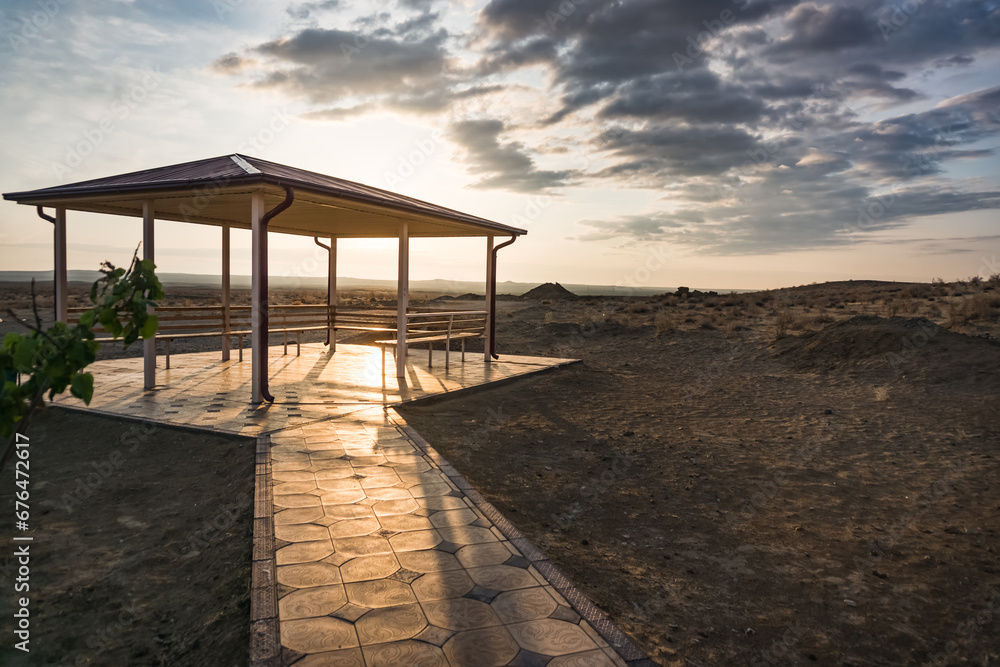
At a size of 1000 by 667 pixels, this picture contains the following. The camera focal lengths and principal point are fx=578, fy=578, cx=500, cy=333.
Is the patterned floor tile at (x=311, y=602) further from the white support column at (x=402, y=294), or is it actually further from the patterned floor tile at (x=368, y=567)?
the white support column at (x=402, y=294)

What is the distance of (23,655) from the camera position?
2.94 m

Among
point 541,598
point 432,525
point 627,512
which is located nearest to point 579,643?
point 541,598

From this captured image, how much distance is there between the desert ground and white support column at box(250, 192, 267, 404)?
1857 millimetres

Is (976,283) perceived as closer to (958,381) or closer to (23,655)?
(958,381)

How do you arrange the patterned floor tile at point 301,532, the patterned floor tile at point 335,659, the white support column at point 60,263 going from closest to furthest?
1. the patterned floor tile at point 335,659
2. the patterned floor tile at point 301,532
3. the white support column at point 60,263

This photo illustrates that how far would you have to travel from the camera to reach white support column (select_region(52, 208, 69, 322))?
862cm

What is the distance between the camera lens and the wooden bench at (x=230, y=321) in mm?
9055

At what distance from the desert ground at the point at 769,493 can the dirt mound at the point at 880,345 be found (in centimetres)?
6

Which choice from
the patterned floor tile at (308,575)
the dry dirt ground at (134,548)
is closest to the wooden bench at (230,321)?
the dry dirt ground at (134,548)

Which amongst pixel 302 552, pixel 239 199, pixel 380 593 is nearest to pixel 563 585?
pixel 380 593

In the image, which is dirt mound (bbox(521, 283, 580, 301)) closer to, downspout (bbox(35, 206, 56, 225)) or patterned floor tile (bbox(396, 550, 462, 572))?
downspout (bbox(35, 206, 56, 225))

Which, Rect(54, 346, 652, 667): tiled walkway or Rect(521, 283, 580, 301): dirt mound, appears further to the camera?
Rect(521, 283, 580, 301): dirt mound

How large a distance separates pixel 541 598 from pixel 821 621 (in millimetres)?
1652
